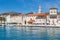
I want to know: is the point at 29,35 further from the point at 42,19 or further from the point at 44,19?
the point at 44,19

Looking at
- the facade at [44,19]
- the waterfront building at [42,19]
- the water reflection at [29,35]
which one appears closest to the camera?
the water reflection at [29,35]

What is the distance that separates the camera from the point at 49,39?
18.5 m

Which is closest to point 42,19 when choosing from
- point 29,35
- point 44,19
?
point 44,19

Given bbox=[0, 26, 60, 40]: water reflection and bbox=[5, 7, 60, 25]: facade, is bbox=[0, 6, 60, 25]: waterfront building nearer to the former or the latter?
bbox=[5, 7, 60, 25]: facade

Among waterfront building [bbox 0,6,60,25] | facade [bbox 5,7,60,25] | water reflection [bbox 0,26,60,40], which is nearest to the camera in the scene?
water reflection [bbox 0,26,60,40]

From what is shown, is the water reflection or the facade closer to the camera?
the water reflection

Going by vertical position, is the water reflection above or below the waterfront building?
below

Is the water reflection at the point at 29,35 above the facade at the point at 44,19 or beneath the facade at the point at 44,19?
beneath

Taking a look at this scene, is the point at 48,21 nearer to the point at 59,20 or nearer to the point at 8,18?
the point at 59,20

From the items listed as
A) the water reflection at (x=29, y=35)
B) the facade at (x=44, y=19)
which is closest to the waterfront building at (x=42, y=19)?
the facade at (x=44, y=19)

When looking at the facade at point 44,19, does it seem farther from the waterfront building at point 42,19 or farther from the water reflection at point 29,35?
the water reflection at point 29,35

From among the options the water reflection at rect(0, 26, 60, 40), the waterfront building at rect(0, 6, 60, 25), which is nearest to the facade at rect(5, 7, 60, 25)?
the waterfront building at rect(0, 6, 60, 25)

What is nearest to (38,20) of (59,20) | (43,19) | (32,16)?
(43,19)

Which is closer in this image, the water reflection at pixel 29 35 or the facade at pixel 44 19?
the water reflection at pixel 29 35
